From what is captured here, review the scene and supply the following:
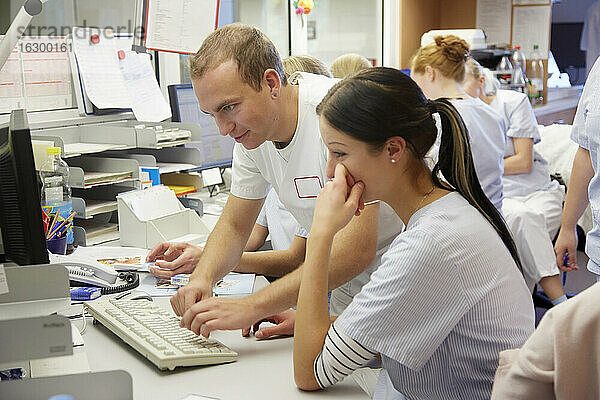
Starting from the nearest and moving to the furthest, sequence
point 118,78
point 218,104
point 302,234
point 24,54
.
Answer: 1. point 218,104
2. point 302,234
3. point 24,54
4. point 118,78

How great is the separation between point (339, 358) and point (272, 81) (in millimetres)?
684

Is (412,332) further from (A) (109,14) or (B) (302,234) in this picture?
(A) (109,14)

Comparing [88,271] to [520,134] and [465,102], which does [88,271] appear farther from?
[520,134]

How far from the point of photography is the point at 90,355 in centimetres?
134

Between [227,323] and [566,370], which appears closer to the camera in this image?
[566,370]

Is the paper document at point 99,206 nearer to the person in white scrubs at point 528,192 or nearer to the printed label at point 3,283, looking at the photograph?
the printed label at point 3,283

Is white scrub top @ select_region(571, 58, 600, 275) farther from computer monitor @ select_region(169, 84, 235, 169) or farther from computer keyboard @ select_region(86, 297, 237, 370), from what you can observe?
computer monitor @ select_region(169, 84, 235, 169)

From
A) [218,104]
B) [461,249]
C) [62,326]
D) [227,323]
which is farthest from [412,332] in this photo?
[218,104]

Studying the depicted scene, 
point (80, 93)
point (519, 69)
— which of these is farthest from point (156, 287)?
point (519, 69)

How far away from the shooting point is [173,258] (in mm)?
1812

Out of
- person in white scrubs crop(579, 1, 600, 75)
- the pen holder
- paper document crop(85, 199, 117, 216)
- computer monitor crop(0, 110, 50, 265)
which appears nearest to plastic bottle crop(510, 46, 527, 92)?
person in white scrubs crop(579, 1, 600, 75)

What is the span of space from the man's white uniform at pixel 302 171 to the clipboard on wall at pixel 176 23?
64 cm

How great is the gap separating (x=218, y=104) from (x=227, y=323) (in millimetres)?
481

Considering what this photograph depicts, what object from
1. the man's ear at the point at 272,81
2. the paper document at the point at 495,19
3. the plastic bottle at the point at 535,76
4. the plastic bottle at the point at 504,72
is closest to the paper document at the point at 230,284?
the man's ear at the point at 272,81
